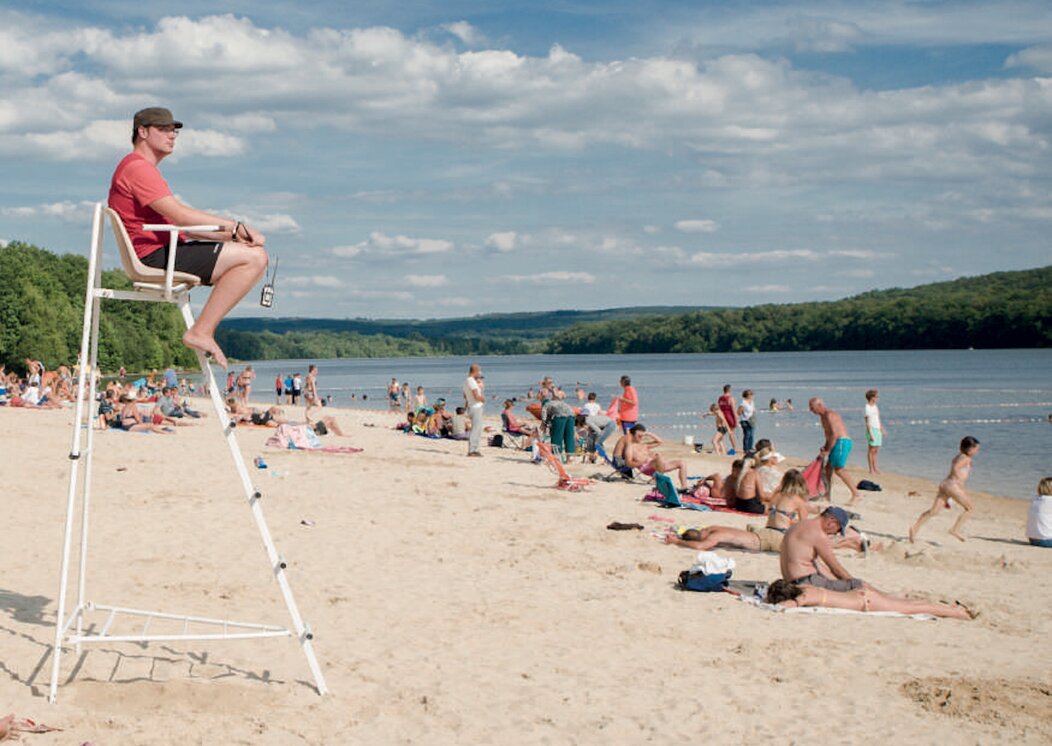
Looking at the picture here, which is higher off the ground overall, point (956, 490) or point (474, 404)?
point (474, 404)

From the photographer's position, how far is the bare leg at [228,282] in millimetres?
4945

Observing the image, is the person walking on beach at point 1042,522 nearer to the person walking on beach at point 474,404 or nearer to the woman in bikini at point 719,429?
the person walking on beach at point 474,404

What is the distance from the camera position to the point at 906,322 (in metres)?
160

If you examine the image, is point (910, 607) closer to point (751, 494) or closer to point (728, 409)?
point (751, 494)

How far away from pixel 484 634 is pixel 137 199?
3.93m

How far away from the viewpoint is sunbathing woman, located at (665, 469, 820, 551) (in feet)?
37.0

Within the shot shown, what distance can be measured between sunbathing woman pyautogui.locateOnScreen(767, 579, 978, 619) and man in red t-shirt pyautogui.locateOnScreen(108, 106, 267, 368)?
5.46 m

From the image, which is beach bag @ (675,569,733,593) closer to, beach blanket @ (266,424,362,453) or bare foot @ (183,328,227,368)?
bare foot @ (183,328,227,368)

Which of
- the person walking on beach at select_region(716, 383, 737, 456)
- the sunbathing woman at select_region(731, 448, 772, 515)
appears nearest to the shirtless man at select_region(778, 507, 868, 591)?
the sunbathing woman at select_region(731, 448, 772, 515)

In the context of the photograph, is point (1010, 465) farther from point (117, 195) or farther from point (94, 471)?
point (117, 195)

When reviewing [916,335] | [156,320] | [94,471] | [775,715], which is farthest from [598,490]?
[916,335]

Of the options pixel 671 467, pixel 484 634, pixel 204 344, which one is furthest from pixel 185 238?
pixel 671 467

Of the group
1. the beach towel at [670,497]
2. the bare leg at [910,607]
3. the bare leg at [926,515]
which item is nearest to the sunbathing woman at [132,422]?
the beach towel at [670,497]

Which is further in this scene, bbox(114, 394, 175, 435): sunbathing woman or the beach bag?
bbox(114, 394, 175, 435): sunbathing woman
